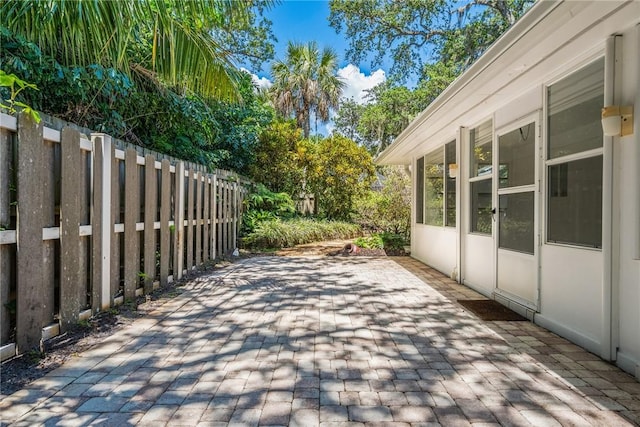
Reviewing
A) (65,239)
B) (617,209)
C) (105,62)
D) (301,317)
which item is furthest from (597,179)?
(105,62)

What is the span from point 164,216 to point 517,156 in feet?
15.0

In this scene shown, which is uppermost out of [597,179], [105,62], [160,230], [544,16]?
[105,62]

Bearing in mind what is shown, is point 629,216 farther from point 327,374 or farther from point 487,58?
point 327,374

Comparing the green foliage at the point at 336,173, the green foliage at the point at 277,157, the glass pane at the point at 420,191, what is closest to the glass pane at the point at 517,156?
the glass pane at the point at 420,191

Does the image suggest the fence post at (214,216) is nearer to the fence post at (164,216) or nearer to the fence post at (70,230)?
the fence post at (164,216)

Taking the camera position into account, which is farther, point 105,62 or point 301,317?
point 105,62

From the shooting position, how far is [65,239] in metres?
3.01

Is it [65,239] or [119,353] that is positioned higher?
[65,239]

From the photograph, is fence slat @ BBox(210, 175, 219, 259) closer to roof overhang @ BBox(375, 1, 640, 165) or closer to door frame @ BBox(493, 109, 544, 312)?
roof overhang @ BBox(375, 1, 640, 165)

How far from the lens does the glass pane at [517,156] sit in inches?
161

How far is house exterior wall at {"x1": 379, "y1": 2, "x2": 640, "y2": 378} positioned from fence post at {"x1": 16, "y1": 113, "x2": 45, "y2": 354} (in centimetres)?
374

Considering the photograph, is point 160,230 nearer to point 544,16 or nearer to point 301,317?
point 301,317

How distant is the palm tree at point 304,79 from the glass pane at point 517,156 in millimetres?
15063

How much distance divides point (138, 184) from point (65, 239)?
145 cm
